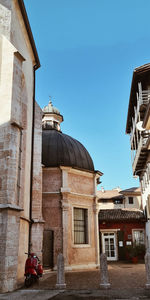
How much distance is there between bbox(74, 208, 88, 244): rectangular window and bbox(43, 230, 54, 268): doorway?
1.71m

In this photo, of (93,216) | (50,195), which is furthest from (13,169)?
(93,216)

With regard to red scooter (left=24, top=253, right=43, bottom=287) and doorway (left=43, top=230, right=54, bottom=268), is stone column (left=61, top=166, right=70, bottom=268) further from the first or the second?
red scooter (left=24, top=253, right=43, bottom=287)

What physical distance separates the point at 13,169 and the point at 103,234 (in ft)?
62.0

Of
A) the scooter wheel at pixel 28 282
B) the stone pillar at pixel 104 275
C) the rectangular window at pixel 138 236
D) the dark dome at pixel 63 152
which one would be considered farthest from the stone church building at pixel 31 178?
the rectangular window at pixel 138 236

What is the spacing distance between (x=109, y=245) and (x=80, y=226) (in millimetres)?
8198

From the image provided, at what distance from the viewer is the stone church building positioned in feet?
32.0

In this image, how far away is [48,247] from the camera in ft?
58.7

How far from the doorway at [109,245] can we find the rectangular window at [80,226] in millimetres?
7534

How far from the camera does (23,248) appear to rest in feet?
40.5

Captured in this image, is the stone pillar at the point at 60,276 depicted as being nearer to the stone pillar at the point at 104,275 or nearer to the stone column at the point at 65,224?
the stone pillar at the point at 104,275

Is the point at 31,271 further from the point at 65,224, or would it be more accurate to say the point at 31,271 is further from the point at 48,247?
the point at 65,224

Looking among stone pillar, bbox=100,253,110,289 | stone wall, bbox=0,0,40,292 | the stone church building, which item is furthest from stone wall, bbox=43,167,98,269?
stone pillar, bbox=100,253,110,289

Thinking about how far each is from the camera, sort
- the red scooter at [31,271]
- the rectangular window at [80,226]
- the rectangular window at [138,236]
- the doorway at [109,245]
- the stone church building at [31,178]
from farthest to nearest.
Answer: the rectangular window at [138,236] < the doorway at [109,245] < the rectangular window at [80,226] < the red scooter at [31,271] < the stone church building at [31,178]

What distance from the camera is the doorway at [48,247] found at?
17516mm
